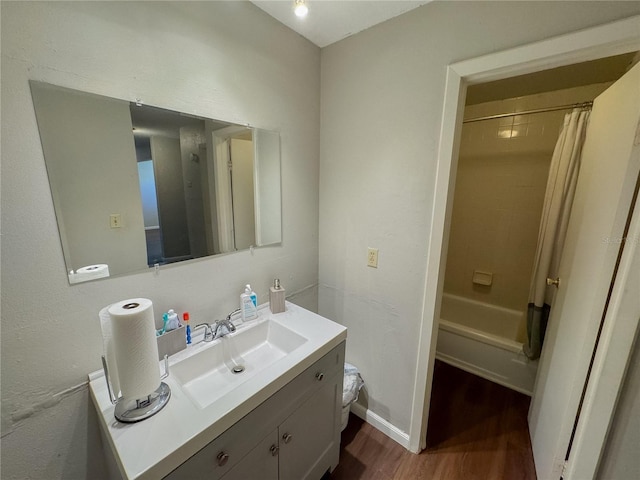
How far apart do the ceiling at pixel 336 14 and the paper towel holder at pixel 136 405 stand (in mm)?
1547

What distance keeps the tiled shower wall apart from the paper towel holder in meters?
2.71

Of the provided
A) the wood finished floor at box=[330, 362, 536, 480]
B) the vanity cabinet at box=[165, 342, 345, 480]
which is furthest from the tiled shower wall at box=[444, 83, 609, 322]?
the vanity cabinet at box=[165, 342, 345, 480]

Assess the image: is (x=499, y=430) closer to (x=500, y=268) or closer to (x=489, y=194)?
(x=500, y=268)

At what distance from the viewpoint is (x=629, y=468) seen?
2.87 ft

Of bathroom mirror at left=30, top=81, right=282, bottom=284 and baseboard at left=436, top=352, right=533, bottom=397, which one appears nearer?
bathroom mirror at left=30, top=81, right=282, bottom=284

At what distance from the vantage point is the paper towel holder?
0.74m

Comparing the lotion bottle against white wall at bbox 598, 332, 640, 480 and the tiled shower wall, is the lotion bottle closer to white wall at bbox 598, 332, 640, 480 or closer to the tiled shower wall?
white wall at bbox 598, 332, 640, 480

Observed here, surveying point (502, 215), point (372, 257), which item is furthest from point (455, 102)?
point (502, 215)

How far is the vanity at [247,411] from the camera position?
27.5 inches

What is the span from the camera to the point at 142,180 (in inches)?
37.6

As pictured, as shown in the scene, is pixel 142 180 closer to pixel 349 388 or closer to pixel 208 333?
pixel 208 333

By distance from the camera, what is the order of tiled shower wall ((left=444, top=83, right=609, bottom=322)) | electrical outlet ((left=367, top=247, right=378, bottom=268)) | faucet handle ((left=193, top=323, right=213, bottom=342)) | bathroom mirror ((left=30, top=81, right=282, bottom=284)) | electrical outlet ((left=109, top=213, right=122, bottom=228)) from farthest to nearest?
tiled shower wall ((left=444, top=83, right=609, bottom=322)) < electrical outlet ((left=367, top=247, right=378, bottom=268)) < faucet handle ((left=193, top=323, right=213, bottom=342)) < electrical outlet ((left=109, top=213, right=122, bottom=228)) < bathroom mirror ((left=30, top=81, right=282, bottom=284))

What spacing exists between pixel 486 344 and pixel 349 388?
1.25 m

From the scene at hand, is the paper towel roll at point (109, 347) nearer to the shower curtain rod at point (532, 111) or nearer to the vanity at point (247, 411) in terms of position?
the vanity at point (247, 411)
